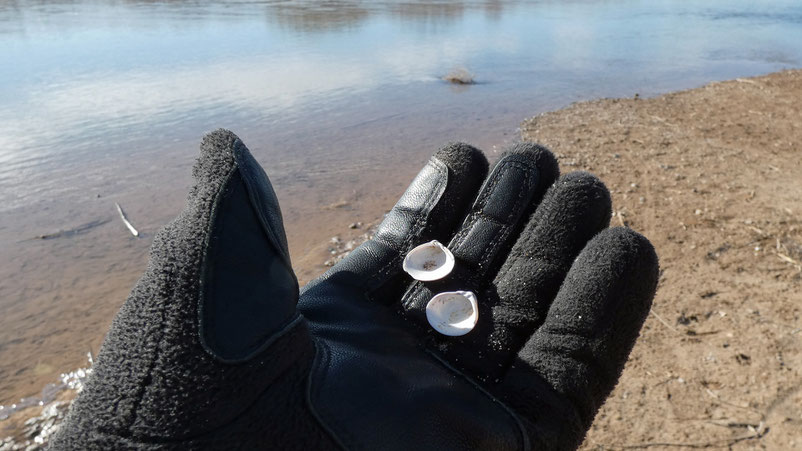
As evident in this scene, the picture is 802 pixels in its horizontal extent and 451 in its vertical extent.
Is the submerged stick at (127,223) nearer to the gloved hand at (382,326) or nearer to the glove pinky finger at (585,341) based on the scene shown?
the gloved hand at (382,326)

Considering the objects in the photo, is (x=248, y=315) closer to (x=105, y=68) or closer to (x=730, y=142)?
(x=730, y=142)

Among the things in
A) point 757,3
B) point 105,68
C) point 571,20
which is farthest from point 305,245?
point 757,3

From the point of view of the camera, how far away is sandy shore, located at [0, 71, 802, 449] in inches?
101

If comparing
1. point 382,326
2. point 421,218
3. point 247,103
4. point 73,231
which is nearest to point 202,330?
point 382,326

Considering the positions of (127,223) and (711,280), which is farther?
(127,223)

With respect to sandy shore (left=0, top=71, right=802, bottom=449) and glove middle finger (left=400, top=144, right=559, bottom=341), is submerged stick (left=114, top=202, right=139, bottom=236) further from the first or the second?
glove middle finger (left=400, top=144, right=559, bottom=341)

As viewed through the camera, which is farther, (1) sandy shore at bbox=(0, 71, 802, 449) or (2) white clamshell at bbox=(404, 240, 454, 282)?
(1) sandy shore at bbox=(0, 71, 802, 449)

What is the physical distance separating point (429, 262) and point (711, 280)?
2660 mm

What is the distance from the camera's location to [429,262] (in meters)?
1.96

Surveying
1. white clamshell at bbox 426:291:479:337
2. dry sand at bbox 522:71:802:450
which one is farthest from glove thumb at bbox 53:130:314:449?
dry sand at bbox 522:71:802:450

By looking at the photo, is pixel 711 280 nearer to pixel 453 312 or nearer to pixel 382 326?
pixel 453 312

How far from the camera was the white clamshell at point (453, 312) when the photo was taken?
1.76 m

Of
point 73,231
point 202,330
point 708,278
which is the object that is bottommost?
point 73,231

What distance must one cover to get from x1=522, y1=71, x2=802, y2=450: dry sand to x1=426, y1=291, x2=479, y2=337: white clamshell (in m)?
1.24
